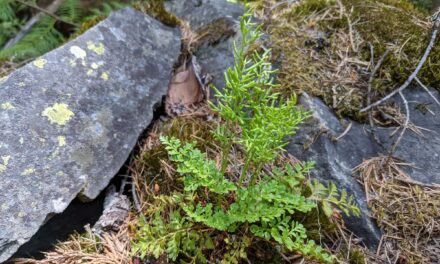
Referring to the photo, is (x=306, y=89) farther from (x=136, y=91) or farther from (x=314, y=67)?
(x=136, y=91)

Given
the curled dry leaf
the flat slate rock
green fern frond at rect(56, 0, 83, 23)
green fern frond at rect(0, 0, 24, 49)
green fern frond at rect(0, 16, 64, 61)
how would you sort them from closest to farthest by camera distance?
the flat slate rock, the curled dry leaf, green fern frond at rect(0, 16, 64, 61), green fern frond at rect(0, 0, 24, 49), green fern frond at rect(56, 0, 83, 23)

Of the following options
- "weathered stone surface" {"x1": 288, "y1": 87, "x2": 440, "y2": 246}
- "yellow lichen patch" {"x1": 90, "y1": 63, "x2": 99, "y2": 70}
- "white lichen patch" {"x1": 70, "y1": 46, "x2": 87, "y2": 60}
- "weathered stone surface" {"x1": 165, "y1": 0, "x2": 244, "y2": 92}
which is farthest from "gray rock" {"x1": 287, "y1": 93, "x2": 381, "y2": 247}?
"white lichen patch" {"x1": 70, "y1": 46, "x2": 87, "y2": 60}

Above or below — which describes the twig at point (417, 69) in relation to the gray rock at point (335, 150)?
above

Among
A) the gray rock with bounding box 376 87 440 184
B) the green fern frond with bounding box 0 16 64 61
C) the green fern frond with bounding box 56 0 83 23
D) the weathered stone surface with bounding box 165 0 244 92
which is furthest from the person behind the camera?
the green fern frond with bounding box 56 0 83 23

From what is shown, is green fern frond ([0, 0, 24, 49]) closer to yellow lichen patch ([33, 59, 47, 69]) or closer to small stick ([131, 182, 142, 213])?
yellow lichen patch ([33, 59, 47, 69])

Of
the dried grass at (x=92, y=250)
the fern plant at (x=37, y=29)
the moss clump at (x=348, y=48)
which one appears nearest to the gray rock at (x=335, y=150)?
the moss clump at (x=348, y=48)

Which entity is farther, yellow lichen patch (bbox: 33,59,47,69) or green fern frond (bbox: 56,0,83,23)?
green fern frond (bbox: 56,0,83,23)

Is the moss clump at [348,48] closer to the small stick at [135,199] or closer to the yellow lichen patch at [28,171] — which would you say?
the small stick at [135,199]
